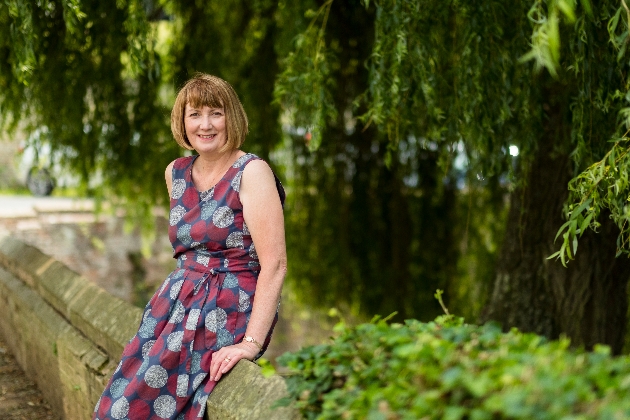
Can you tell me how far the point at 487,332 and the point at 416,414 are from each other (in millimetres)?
402

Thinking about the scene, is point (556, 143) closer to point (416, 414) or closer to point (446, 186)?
point (446, 186)

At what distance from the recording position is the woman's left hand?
257 centimetres

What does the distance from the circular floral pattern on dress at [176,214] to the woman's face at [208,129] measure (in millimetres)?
226

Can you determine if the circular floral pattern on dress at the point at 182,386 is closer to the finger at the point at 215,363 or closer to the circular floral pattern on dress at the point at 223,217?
the finger at the point at 215,363

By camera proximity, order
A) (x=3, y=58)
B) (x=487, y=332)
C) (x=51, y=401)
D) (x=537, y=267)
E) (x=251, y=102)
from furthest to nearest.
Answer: (x=251, y=102) < (x=537, y=267) < (x=3, y=58) < (x=51, y=401) < (x=487, y=332)

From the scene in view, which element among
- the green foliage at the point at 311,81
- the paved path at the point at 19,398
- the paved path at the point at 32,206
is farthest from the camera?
the paved path at the point at 32,206

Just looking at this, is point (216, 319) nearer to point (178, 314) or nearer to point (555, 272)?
point (178, 314)

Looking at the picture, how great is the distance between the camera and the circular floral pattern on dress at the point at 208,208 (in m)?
2.70

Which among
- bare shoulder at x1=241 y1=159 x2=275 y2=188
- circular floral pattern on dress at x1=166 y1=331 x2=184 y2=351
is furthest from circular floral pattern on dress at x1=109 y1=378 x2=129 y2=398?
bare shoulder at x1=241 y1=159 x2=275 y2=188

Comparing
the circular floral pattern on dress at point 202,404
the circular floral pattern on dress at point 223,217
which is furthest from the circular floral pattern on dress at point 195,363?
the circular floral pattern on dress at point 223,217

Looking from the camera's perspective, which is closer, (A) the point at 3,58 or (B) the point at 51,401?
(B) the point at 51,401

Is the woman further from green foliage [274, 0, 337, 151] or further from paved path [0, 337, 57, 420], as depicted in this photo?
paved path [0, 337, 57, 420]

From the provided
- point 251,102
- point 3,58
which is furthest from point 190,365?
point 251,102

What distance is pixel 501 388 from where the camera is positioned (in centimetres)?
140
